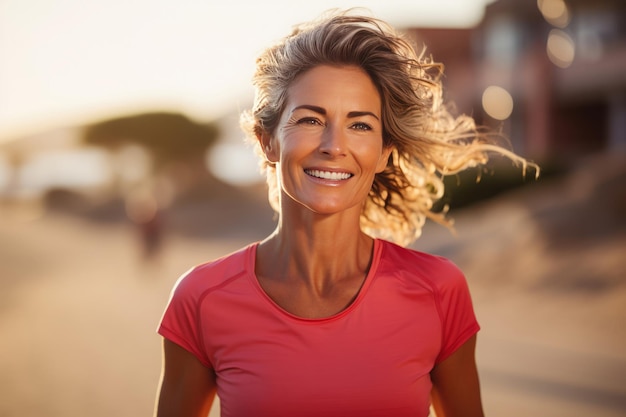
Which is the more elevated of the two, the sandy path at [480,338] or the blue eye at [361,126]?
the blue eye at [361,126]

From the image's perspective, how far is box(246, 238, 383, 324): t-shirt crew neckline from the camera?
253 cm

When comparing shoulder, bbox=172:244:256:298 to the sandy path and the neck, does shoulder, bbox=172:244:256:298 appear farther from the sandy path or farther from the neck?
the sandy path

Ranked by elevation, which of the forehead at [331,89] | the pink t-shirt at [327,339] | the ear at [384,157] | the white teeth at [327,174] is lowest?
the pink t-shirt at [327,339]

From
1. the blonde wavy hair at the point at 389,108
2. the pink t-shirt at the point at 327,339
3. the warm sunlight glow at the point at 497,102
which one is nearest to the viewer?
the pink t-shirt at the point at 327,339

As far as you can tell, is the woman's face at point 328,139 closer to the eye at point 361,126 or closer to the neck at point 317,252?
the eye at point 361,126

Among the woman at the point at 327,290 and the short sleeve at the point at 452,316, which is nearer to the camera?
the woman at the point at 327,290

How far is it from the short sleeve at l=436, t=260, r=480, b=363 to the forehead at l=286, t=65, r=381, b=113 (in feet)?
2.17

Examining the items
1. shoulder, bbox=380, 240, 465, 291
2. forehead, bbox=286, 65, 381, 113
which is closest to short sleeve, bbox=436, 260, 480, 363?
shoulder, bbox=380, 240, 465, 291

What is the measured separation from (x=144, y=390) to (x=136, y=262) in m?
11.9

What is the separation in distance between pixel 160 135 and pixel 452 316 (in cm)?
4710

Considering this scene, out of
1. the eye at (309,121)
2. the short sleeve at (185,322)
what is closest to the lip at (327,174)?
the eye at (309,121)

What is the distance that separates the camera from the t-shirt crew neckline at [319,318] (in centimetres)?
253

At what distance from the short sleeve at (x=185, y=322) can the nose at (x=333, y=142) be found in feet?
2.08

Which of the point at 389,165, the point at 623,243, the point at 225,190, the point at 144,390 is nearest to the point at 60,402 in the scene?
the point at 144,390
